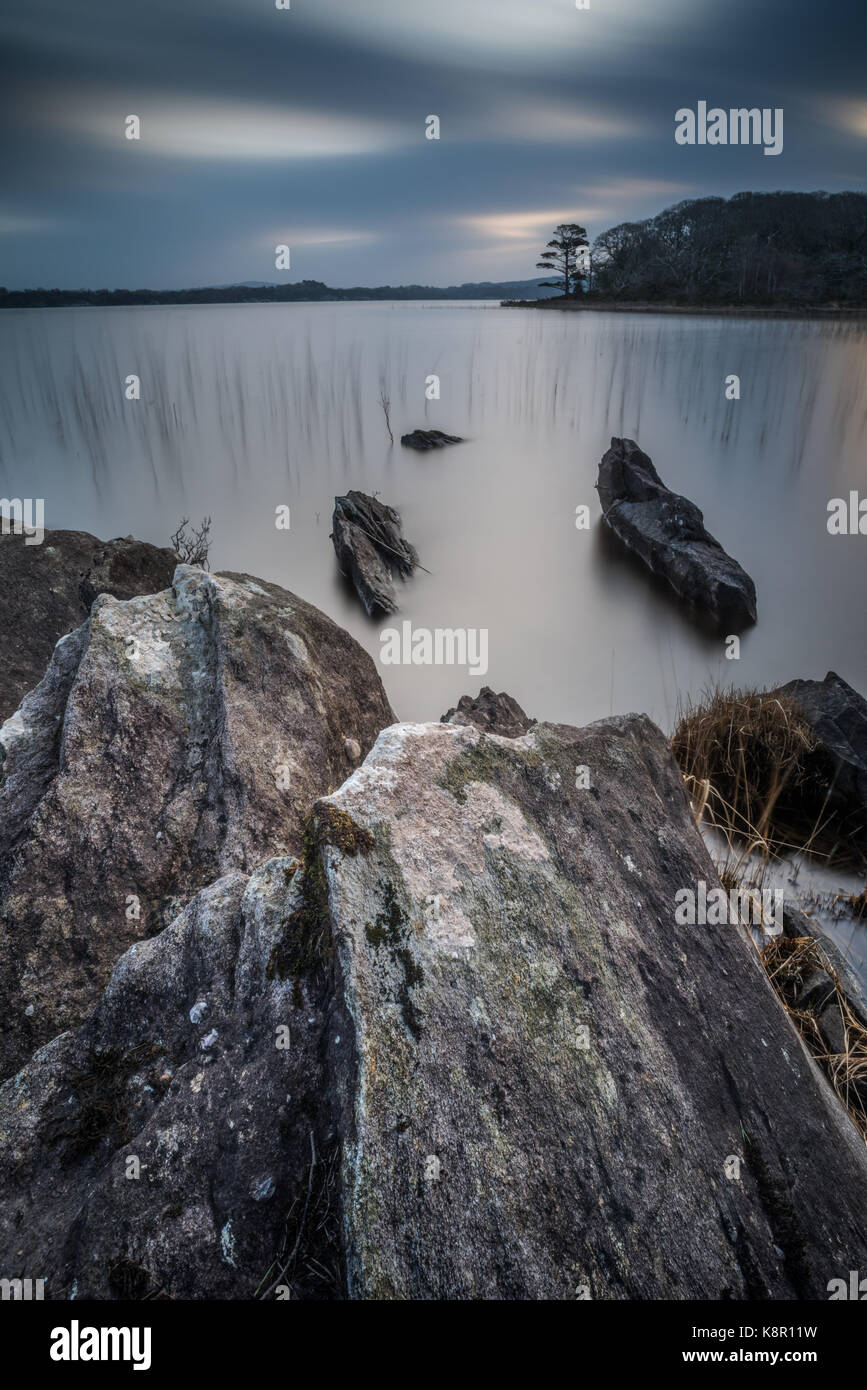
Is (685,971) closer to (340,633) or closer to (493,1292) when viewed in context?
(493,1292)

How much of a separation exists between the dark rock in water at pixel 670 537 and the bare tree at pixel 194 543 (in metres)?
6.74

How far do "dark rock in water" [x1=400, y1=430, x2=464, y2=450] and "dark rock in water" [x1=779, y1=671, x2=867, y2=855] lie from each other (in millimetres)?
11165

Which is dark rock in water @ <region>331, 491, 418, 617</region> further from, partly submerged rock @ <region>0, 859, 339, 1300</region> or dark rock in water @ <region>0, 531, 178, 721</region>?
partly submerged rock @ <region>0, 859, 339, 1300</region>

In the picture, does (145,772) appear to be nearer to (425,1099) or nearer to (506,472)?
(425,1099)

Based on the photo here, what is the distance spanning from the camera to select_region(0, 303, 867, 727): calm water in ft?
27.3

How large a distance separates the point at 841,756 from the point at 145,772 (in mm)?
5382

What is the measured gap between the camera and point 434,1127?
178cm

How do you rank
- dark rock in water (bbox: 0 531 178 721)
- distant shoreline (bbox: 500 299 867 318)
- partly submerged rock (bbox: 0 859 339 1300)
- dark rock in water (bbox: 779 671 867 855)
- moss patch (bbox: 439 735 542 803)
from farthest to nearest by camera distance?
distant shoreline (bbox: 500 299 867 318), dark rock in water (bbox: 0 531 178 721), dark rock in water (bbox: 779 671 867 855), moss patch (bbox: 439 735 542 803), partly submerged rock (bbox: 0 859 339 1300)

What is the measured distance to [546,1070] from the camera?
2.03 meters

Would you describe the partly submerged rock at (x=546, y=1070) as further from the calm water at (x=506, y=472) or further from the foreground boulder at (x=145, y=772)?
the calm water at (x=506, y=472)

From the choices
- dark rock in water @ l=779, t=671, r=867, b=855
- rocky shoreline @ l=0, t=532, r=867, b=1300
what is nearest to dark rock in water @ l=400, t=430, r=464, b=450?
dark rock in water @ l=779, t=671, r=867, b=855

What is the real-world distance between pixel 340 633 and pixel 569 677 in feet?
12.9

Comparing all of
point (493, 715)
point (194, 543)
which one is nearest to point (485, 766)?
point (493, 715)

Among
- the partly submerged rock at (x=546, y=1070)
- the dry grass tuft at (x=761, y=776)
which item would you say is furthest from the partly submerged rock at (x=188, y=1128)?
the dry grass tuft at (x=761, y=776)
